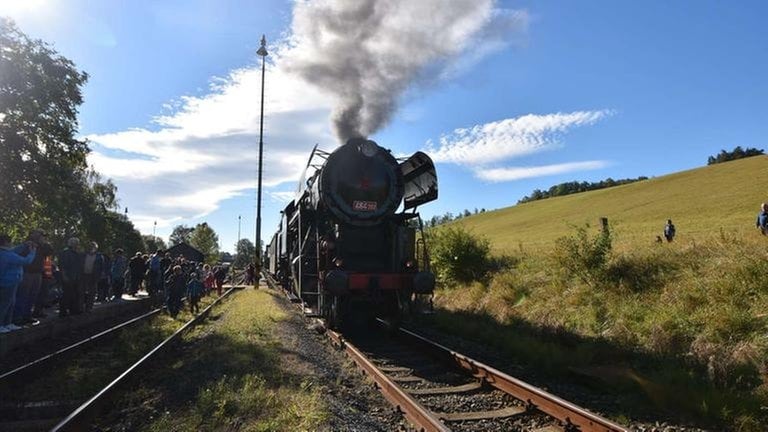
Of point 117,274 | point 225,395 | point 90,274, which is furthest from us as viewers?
point 117,274

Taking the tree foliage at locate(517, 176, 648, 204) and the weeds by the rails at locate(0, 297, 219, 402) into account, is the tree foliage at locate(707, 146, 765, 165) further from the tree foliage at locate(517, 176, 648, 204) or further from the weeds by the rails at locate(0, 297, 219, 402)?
the weeds by the rails at locate(0, 297, 219, 402)

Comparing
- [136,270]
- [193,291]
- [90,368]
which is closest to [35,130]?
[136,270]

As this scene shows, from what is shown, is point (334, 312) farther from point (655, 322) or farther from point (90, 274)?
point (90, 274)

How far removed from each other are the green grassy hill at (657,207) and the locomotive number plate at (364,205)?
20883mm

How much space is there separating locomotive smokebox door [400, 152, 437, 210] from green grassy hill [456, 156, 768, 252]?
19.6 meters

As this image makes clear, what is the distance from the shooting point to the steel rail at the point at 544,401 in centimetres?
445

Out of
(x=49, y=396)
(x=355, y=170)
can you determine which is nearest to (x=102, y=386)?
(x=49, y=396)

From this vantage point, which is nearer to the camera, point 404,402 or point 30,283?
point 404,402

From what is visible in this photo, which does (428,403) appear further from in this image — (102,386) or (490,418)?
(102,386)

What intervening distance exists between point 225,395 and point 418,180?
21.6 feet

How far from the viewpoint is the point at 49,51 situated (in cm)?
2086

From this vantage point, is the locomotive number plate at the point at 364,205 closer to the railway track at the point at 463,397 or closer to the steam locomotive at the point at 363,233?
the steam locomotive at the point at 363,233

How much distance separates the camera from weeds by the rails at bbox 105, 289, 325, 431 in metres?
4.98

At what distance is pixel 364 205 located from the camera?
34.0ft
